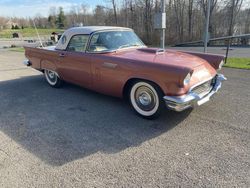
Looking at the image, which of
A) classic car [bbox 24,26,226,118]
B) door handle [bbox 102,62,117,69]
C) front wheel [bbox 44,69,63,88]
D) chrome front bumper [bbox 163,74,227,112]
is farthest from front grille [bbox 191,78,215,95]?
front wheel [bbox 44,69,63,88]

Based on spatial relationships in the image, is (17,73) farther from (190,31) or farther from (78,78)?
(190,31)

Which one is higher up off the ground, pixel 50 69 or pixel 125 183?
pixel 50 69

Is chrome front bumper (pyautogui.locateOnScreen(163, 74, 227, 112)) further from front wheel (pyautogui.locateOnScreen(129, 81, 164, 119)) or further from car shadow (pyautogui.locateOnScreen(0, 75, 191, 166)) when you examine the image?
car shadow (pyautogui.locateOnScreen(0, 75, 191, 166))

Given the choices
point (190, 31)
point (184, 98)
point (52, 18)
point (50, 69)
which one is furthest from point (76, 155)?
point (52, 18)

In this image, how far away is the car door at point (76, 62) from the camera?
4891mm

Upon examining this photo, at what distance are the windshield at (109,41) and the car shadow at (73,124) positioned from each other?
121 centimetres

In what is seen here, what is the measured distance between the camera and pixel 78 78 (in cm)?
522

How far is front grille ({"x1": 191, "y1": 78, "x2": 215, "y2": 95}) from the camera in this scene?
3.79 meters

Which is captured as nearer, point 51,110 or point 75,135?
point 75,135

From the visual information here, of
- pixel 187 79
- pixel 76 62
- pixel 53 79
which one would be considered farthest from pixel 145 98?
pixel 53 79

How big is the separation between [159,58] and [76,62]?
2053 millimetres

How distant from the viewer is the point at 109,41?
15.7 feet

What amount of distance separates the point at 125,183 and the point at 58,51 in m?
4.14

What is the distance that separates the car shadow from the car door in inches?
18.9
